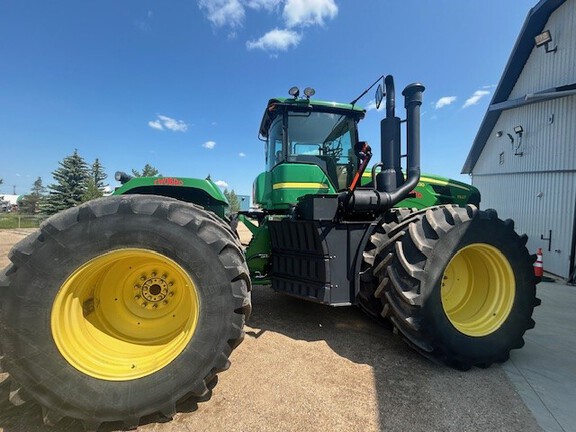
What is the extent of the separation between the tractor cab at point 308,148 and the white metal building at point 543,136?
22.1 feet

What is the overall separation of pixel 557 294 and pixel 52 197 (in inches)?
1243

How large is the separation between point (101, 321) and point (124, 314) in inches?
6.4

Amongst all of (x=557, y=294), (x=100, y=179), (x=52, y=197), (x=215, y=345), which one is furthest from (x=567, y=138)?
(x=100, y=179)

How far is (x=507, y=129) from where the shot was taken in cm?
1066

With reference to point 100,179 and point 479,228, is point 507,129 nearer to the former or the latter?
point 479,228

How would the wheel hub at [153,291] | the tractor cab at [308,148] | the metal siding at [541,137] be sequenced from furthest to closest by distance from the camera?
the metal siding at [541,137] → the tractor cab at [308,148] → the wheel hub at [153,291]

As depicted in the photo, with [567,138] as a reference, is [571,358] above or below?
below

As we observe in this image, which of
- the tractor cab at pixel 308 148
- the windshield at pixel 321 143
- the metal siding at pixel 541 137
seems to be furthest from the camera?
the metal siding at pixel 541 137

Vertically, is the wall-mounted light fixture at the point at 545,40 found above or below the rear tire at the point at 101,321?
above

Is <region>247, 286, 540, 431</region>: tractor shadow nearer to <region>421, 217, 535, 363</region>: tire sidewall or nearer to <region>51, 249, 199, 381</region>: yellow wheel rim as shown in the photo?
<region>421, 217, 535, 363</region>: tire sidewall

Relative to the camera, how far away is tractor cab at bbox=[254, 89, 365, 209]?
11.5 ft

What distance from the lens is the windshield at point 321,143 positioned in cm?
370

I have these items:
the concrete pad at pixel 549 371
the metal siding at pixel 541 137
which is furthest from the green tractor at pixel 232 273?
the metal siding at pixel 541 137

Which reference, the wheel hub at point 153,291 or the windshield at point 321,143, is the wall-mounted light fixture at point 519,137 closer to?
the windshield at point 321,143
